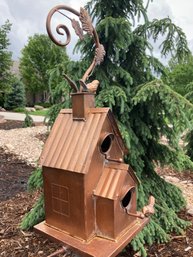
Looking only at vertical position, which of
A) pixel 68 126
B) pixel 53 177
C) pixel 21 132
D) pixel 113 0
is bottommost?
pixel 21 132

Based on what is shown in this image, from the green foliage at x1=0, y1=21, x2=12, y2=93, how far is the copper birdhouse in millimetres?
11408

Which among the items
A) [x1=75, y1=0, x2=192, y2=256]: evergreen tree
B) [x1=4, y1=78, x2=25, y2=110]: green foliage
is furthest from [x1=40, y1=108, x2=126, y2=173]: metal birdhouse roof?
[x1=4, y1=78, x2=25, y2=110]: green foliage

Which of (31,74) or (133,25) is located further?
(31,74)

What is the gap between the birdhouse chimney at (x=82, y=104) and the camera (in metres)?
1.28

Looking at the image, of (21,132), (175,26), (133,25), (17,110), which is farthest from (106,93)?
(17,110)

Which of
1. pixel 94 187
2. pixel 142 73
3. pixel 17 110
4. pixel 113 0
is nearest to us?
pixel 94 187

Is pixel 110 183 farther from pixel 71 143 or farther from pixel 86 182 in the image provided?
pixel 71 143

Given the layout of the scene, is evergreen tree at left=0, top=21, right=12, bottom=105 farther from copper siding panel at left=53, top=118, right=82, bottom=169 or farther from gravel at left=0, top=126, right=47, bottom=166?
copper siding panel at left=53, top=118, right=82, bottom=169

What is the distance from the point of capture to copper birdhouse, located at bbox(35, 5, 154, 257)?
1.23 meters

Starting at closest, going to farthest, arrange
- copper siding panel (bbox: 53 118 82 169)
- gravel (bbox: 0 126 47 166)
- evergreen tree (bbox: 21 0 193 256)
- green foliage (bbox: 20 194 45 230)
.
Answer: copper siding panel (bbox: 53 118 82 169), evergreen tree (bbox: 21 0 193 256), green foliage (bbox: 20 194 45 230), gravel (bbox: 0 126 47 166)

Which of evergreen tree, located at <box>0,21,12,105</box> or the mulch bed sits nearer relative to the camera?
the mulch bed

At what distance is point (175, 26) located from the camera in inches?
103

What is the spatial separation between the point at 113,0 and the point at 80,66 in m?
0.68

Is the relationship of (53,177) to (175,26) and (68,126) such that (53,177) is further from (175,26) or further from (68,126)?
(175,26)
